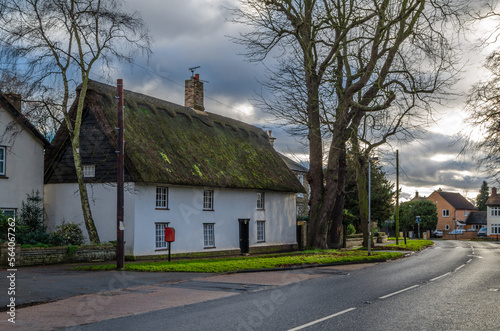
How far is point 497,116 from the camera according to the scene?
20.0m

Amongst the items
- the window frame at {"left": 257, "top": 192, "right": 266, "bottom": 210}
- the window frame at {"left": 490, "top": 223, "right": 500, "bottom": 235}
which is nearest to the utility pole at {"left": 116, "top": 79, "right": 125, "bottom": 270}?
the window frame at {"left": 257, "top": 192, "right": 266, "bottom": 210}

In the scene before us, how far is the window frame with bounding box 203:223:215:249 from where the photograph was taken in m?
31.4

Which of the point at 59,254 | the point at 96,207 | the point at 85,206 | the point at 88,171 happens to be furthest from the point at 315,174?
the point at 59,254

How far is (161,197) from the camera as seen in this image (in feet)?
93.8

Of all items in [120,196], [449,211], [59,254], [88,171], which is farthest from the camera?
[449,211]

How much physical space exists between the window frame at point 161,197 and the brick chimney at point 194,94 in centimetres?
1078

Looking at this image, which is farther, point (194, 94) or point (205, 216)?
point (194, 94)

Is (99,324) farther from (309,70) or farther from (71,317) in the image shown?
(309,70)

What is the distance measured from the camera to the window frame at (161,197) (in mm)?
28328

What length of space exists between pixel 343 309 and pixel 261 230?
26.4 m

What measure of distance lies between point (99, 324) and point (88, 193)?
19.9m

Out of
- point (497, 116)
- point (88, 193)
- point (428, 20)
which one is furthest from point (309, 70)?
point (88, 193)

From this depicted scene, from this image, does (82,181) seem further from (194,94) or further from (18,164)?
(194,94)

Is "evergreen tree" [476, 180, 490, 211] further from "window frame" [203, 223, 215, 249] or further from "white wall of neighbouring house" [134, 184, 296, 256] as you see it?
"window frame" [203, 223, 215, 249]
